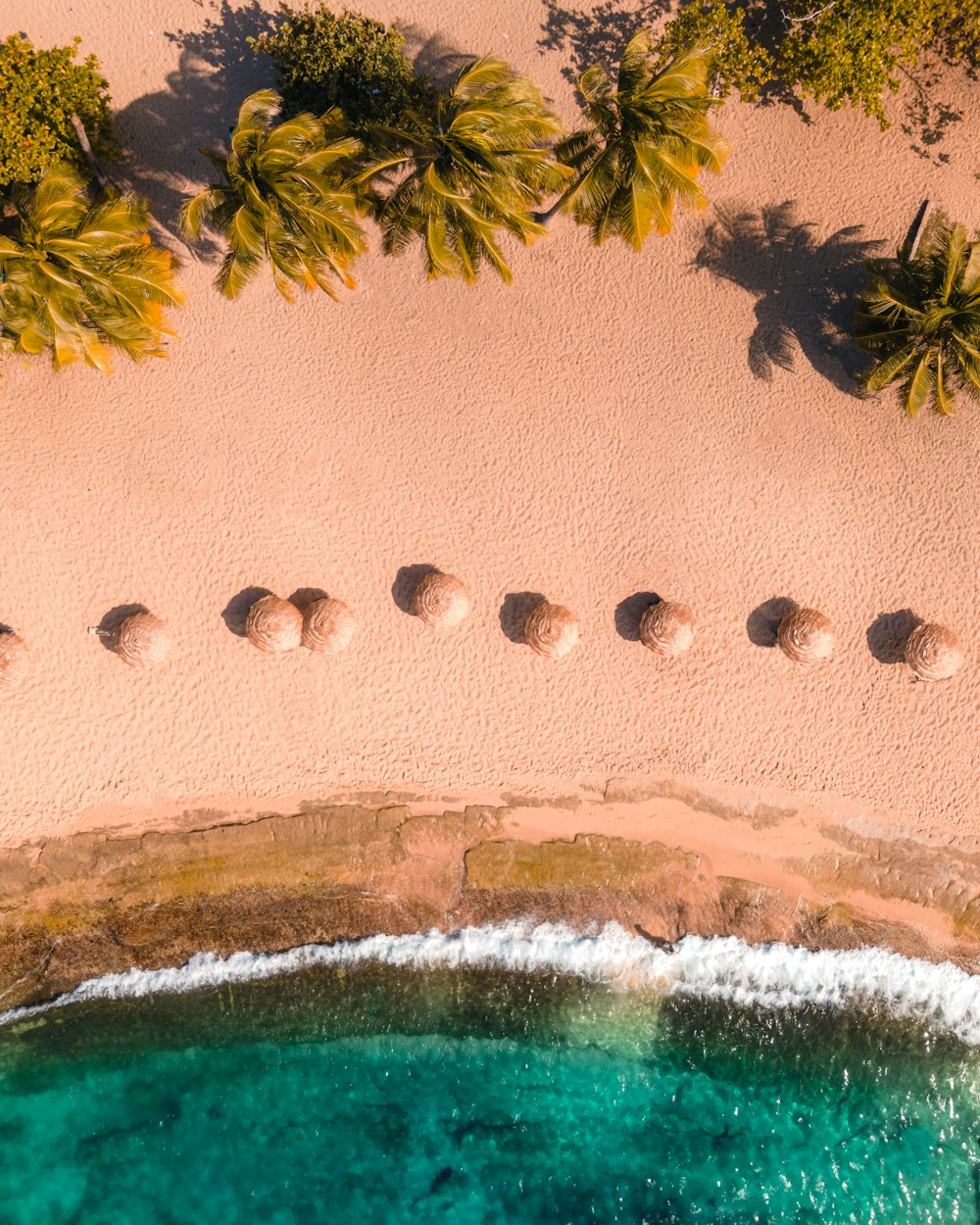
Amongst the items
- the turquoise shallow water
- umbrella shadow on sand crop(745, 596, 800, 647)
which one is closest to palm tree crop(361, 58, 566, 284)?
umbrella shadow on sand crop(745, 596, 800, 647)

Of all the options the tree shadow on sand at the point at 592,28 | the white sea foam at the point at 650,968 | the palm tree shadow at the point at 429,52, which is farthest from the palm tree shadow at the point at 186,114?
the white sea foam at the point at 650,968

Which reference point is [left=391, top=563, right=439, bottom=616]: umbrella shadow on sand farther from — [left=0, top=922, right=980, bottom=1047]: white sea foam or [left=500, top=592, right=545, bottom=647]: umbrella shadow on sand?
[left=0, top=922, right=980, bottom=1047]: white sea foam

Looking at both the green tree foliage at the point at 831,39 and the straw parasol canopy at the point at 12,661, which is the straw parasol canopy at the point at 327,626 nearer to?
the straw parasol canopy at the point at 12,661

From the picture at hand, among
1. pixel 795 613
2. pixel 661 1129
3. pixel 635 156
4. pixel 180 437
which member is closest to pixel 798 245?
pixel 635 156

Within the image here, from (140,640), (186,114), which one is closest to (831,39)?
(186,114)

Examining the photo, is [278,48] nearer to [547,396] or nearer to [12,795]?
[547,396]

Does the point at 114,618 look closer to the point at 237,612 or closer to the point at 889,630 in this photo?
the point at 237,612
